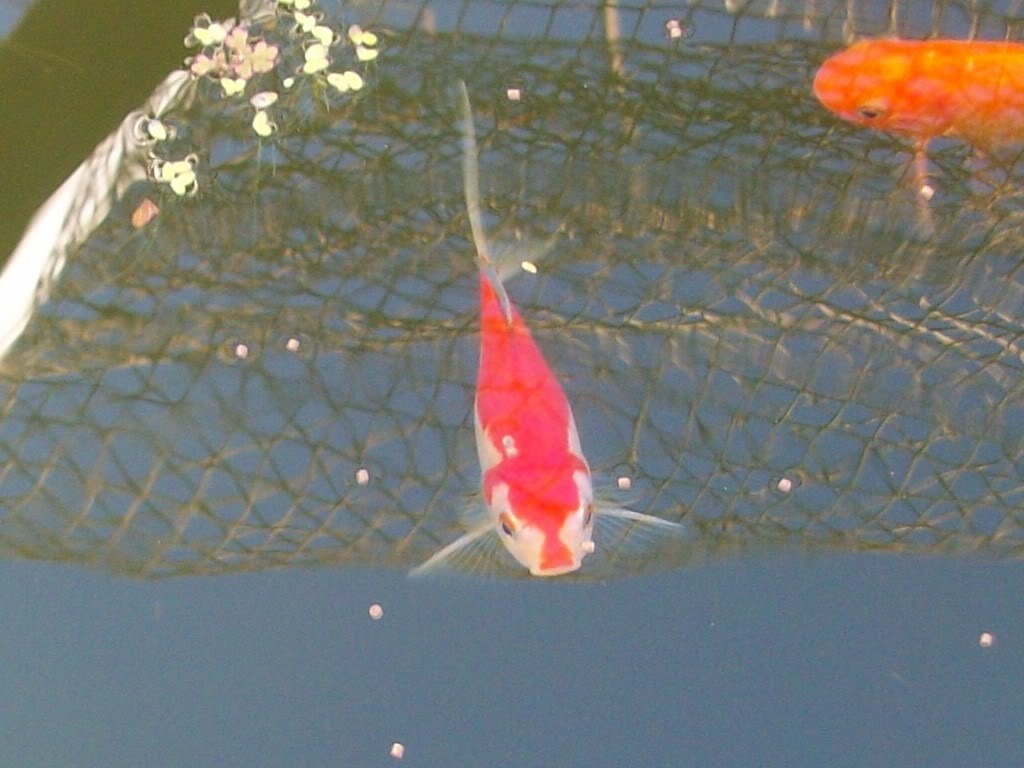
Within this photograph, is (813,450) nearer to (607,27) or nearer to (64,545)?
(607,27)

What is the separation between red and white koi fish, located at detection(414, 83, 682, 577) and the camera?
99.9 inches

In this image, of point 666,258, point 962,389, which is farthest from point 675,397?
point 962,389

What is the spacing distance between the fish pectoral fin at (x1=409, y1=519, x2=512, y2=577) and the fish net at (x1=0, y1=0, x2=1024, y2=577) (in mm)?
60

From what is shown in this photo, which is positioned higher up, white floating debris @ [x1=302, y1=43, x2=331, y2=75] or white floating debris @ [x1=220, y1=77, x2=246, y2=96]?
white floating debris @ [x1=302, y1=43, x2=331, y2=75]

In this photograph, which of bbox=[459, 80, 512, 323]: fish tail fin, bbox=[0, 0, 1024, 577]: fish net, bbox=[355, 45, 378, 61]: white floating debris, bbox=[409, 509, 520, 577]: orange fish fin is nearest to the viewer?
bbox=[409, 509, 520, 577]: orange fish fin

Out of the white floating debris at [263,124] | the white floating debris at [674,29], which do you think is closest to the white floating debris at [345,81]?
the white floating debris at [263,124]

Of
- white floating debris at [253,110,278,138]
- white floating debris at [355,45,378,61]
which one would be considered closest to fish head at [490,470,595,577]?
white floating debris at [253,110,278,138]

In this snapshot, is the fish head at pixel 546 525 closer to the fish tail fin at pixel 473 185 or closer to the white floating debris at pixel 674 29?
the fish tail fin at pixel 473 185

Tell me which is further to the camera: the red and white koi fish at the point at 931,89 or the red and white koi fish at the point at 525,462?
the red and white koi fish at the point at 931,89

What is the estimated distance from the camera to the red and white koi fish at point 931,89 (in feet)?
9.84

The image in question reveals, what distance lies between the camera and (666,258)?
3068mm

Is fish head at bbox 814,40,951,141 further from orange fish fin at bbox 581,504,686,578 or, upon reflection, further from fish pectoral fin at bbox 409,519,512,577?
fish pectoral fin at bbox 409,519,512,577

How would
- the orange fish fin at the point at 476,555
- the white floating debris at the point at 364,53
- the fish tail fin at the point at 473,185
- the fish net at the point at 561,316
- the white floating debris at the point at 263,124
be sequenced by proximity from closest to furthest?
the orange fish fin at the point at 476,555
the fish net at the point at 561,316
the fish tail fin at the point at 473,185
the white floating debris at the point at 263,124
the white floating debris at the point at 364,53

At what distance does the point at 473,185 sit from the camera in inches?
125
